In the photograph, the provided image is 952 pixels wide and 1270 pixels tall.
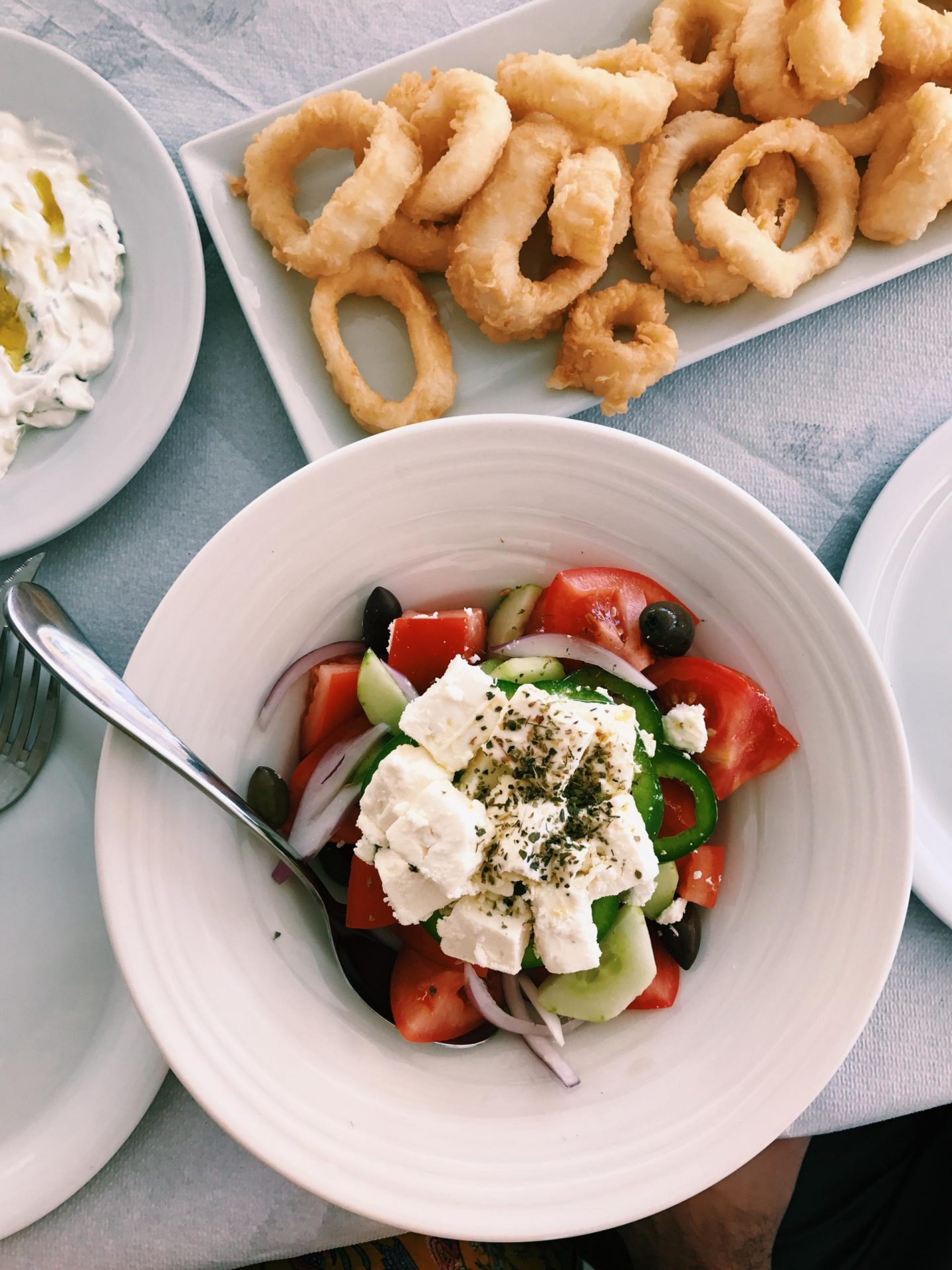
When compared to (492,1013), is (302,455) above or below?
above

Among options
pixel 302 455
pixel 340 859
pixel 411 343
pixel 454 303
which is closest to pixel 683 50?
pixel 454 303

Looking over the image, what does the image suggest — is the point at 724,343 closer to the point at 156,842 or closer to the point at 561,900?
the point at 561,900

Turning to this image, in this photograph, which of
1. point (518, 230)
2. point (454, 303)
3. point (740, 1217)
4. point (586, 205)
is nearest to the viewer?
point (586, 205)

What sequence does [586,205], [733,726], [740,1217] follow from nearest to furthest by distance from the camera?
[733,726]
[586,205]
[740,1217]

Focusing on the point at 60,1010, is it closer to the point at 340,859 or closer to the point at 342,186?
the point at 340,859

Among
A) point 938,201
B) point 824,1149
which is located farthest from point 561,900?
point 824,1149

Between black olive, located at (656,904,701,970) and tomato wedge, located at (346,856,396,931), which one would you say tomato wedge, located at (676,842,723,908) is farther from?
tomato wedge, located at (346,856,396,931)

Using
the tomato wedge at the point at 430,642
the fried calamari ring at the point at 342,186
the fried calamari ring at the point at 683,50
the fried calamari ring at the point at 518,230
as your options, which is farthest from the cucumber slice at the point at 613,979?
the fried calamari ring at the point at 683,50

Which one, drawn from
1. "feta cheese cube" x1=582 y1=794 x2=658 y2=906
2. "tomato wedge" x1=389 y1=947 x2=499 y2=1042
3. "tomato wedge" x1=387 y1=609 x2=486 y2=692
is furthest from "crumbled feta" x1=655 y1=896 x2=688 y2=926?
"tomato wedge" x1=387 y1=609 x2=486 y2=692

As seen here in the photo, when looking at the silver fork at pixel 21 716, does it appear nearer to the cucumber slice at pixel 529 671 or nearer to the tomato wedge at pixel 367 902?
the tomato wedge at pixel 367 902
